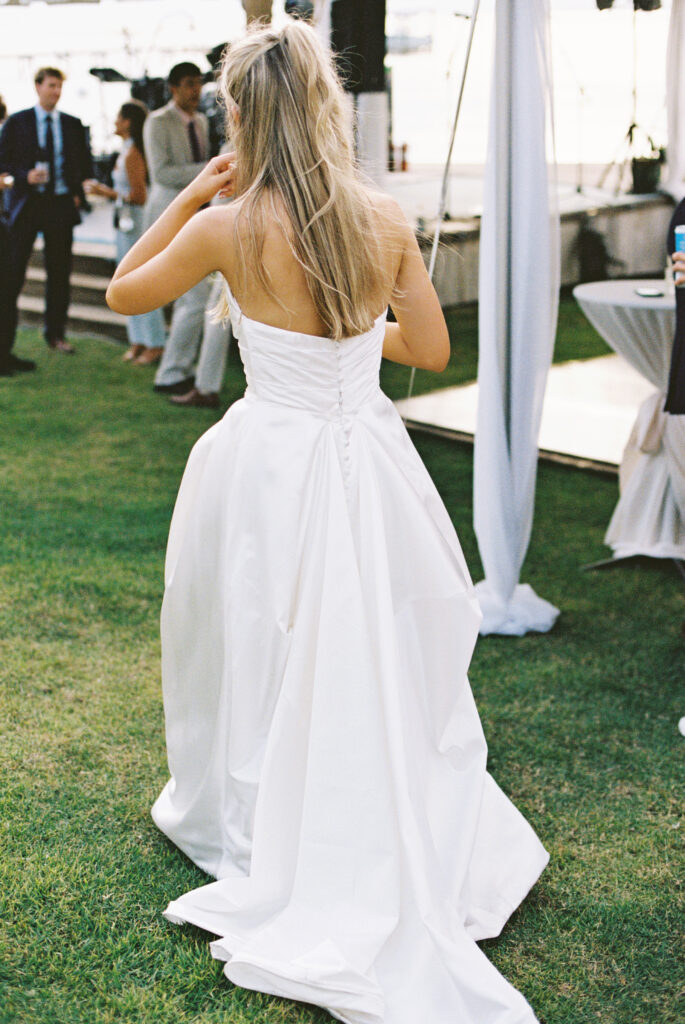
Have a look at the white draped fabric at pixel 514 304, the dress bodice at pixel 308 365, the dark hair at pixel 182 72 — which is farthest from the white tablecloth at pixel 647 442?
the dark hair at pixel 182 72

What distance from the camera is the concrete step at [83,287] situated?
32.8ft

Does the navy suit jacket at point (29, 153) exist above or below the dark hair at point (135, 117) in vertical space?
below

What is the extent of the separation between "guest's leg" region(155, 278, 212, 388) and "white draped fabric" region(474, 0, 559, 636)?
381 cm

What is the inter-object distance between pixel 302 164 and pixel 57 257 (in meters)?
6.69

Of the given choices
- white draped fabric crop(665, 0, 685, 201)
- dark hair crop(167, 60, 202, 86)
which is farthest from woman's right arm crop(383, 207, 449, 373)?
dark hair crop(167, 60, 202, 86)

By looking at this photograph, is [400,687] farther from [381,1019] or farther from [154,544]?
[154,544]

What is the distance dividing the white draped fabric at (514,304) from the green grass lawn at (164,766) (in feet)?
1.08

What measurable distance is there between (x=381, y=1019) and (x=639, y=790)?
121cm

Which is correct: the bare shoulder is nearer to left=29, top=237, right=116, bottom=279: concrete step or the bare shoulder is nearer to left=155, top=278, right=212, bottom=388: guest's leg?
left=155, top=278, right=212, bottom=388: guest's leg

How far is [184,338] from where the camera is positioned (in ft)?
23.8

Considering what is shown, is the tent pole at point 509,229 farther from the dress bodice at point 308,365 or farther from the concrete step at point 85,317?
the concrete step at point 85,317

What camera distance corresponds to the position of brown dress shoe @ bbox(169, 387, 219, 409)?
699cm

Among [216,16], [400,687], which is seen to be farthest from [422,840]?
[216,16]

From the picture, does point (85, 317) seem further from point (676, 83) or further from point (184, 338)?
point (676, 83)
